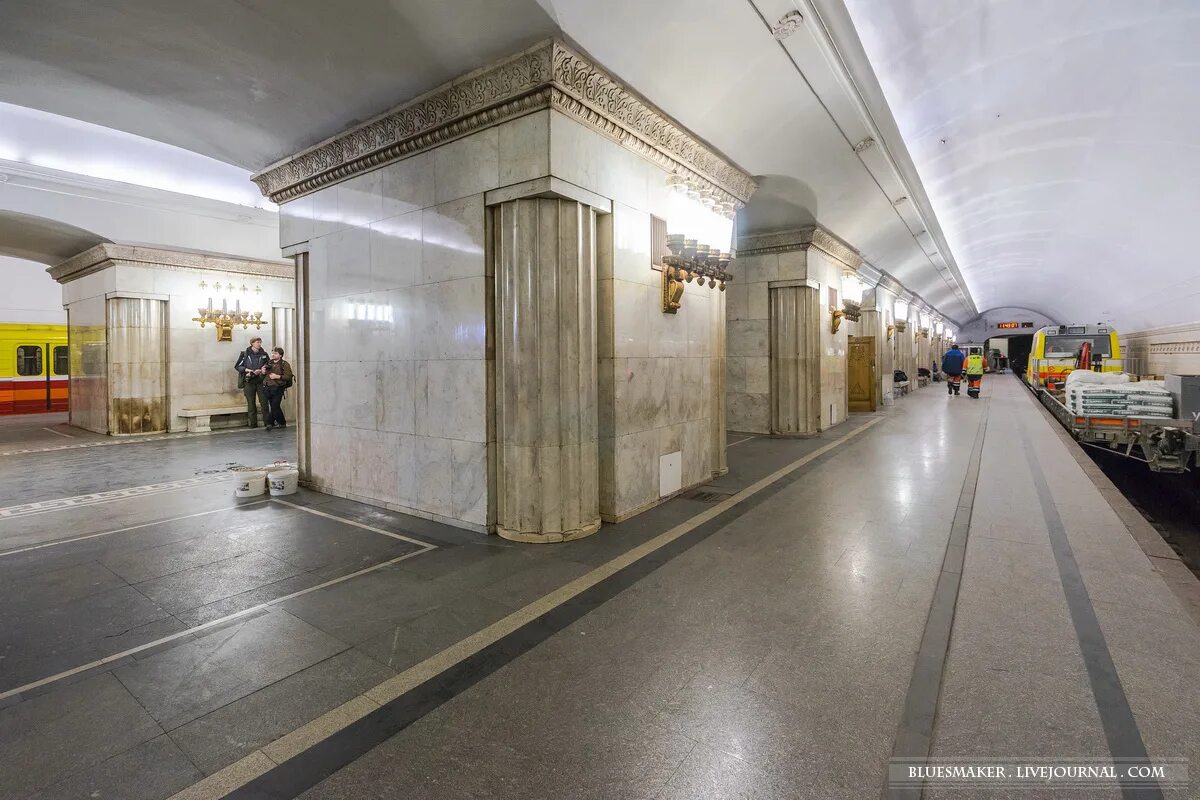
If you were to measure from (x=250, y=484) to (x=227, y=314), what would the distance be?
812 centimetres

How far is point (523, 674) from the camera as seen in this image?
95.0 inches

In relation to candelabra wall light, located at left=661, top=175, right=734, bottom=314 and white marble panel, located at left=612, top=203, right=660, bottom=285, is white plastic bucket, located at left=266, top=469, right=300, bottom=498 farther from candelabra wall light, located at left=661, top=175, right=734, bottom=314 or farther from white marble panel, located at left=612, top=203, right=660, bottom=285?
candelabra wall light, located at left=661, top=175, right=734, bottom=314

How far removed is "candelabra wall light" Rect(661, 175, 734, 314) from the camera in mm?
5314

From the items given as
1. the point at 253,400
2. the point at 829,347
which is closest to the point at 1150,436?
the point at 829,347

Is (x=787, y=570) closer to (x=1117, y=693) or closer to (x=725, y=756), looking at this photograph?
(x=1117, y=693)

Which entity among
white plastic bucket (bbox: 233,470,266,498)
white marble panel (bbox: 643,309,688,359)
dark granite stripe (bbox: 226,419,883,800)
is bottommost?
dark granite stripe (bbox: 226,419,883,800)

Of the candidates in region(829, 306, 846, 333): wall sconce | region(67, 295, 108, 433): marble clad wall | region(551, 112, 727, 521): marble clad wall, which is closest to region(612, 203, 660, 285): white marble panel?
region(551, 112, 727, 521): marble clad wall

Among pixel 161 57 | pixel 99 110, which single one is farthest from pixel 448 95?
pixel 99 110

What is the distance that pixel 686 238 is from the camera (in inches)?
210

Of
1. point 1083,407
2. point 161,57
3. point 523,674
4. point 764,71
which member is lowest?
point 523,674

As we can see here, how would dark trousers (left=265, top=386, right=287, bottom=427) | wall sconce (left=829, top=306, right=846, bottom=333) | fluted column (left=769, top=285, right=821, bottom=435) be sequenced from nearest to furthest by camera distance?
fluted column (left=769, top=285, right=821, bottom=435), wall sconce (left=829, top=306, right=846, bottom=333), dark trousers (left=265, top=386, right=287, bottom=427)

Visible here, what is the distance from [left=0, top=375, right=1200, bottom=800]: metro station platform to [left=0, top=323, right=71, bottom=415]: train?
12850 mm

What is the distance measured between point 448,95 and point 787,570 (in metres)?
4.58

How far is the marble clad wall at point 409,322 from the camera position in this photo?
442 centimetres
